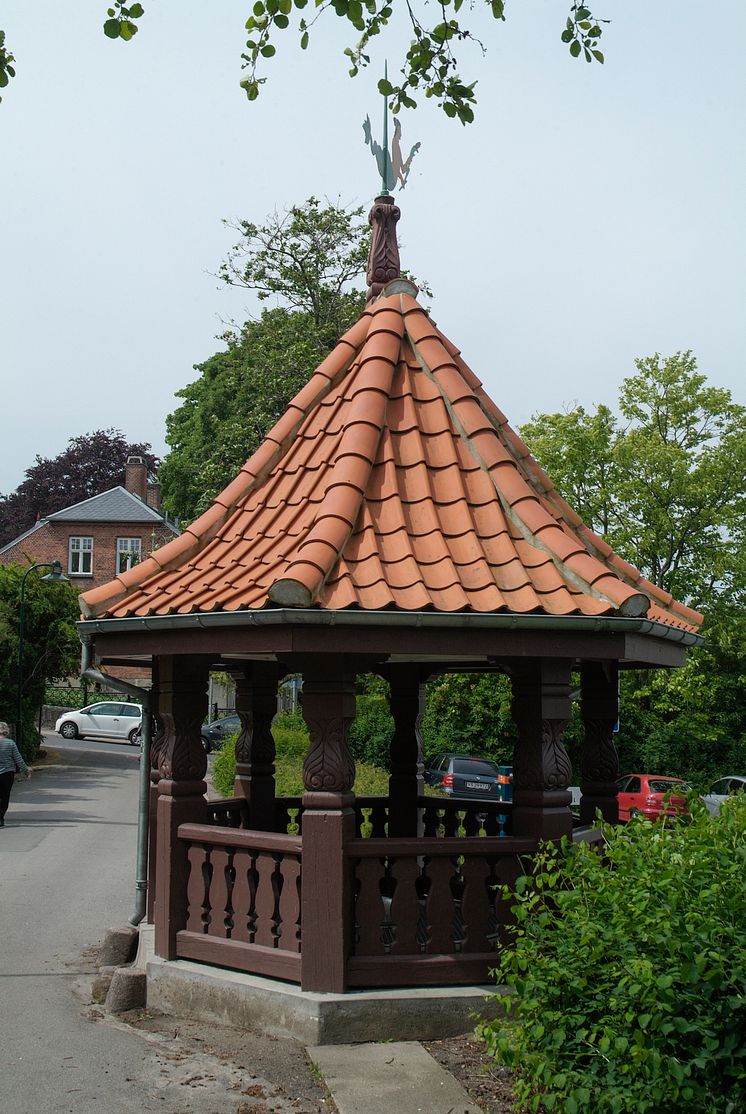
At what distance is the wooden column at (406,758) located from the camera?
10062mm

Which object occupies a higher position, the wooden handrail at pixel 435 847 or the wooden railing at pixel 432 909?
the wooden handrail at pixel 435 847

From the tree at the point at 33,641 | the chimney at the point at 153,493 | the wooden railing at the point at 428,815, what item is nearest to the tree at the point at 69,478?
the chimney at the point at 153,493

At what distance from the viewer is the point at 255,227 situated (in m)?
30.5

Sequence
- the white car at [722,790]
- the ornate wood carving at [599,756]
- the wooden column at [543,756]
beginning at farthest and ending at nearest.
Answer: the white car at [722,790] < the ornate wood carving at [599,756] < the wooden column at [543,756]

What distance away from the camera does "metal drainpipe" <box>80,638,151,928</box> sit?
28.5ft

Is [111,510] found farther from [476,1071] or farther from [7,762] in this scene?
[476,1071]

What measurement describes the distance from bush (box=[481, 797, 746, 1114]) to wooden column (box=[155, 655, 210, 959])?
287cm

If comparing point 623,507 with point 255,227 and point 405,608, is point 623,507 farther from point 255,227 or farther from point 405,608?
point 405,608

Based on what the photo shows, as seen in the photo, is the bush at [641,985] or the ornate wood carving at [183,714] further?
the ornate wood carving at [183,714]

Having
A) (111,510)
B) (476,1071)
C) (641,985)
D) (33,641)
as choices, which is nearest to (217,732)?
(33,641)

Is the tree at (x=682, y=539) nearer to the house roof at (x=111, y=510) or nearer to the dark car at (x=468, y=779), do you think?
the dark car at (x=468, y=779)

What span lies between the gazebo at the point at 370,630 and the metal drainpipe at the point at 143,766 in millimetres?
535

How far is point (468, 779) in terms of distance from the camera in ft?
87.6

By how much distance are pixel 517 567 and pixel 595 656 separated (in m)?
0.69
